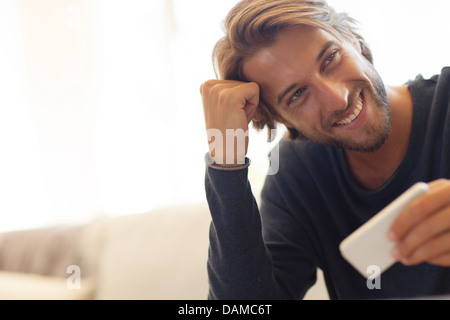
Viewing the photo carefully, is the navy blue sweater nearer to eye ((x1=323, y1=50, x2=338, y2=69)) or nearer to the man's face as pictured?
the man's face

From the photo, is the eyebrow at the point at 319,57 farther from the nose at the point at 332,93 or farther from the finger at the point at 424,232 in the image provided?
the finger at the point at 424,232

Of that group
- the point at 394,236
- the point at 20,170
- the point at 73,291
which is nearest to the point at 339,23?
the point at 394,236

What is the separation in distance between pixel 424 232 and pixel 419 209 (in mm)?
26

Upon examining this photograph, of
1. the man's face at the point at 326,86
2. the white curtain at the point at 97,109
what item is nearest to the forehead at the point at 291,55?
the man's face at the point at 326,86

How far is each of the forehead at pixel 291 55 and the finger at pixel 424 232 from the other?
38 centimetres

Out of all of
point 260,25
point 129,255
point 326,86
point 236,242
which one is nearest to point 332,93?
point 326,86

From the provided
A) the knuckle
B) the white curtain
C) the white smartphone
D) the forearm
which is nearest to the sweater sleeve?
the forearm

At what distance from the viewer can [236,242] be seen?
686 mm

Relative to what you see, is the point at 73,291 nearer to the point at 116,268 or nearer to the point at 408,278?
the point at 116,268

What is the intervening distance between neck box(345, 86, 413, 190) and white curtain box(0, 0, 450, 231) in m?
0.67

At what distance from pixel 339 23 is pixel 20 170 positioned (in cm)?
134

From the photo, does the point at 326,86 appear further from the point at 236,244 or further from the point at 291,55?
the point at 236,244

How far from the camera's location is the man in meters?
0.69
